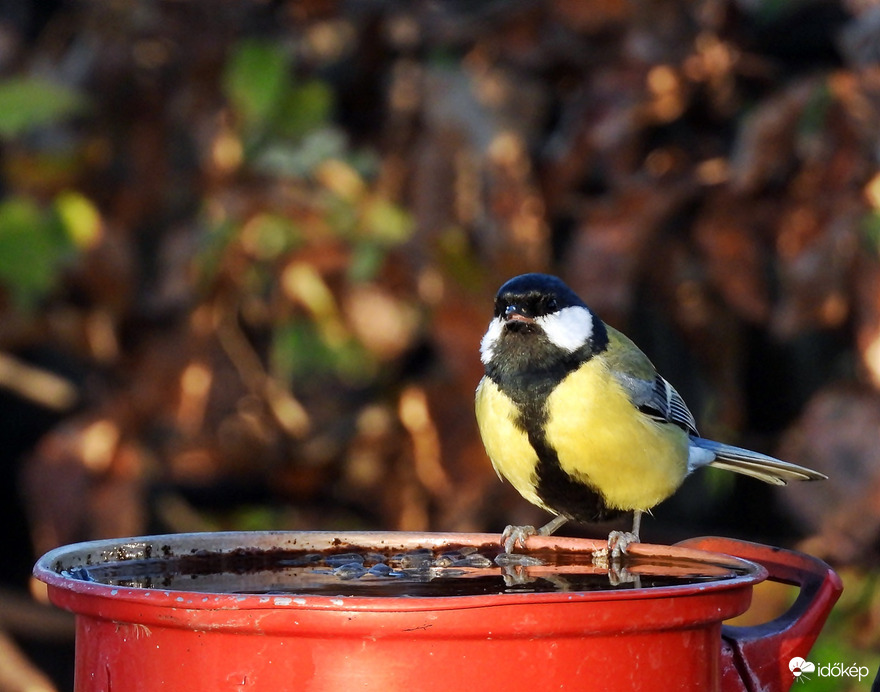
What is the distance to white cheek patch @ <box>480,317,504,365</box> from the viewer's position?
2613mm

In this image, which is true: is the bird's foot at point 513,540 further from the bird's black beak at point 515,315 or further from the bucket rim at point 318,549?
the bird's black beak at point 515,315

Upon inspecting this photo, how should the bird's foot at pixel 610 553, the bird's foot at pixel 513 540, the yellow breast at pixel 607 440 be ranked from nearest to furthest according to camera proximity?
the bird's foot at pixel 610 553 < the bird's foot at pixel 513 540 < the yellow breast at pixel 607 440

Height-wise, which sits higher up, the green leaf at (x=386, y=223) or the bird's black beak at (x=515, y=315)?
the green leaf at (x=386, y=223)

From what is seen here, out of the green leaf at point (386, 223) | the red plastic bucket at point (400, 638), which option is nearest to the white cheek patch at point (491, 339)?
the green leaf at point (386, 223)

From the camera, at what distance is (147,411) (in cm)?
357

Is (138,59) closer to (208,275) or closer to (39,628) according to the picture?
(208,275)

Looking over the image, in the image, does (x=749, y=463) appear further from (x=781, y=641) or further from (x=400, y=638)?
(x=400, y=638)

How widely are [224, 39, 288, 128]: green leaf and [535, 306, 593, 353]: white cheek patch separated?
1.07 m

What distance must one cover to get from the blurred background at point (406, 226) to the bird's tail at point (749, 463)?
120 millimetres

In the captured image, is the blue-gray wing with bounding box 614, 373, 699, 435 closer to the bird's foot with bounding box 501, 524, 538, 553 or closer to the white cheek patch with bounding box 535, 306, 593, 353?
the white cheek patch with bounding box 535, 306, 593, 353

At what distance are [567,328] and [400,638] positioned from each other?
1305 mm

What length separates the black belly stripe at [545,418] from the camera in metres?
2.42

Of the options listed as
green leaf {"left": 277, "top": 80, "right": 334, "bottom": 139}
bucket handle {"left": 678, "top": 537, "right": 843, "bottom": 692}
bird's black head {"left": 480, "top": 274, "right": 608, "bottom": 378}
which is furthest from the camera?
green leaf {"left": 277, "top": 80, "right": 334, "bottom": 139}

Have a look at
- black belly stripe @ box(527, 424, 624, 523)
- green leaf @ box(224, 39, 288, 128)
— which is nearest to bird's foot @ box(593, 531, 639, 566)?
black belly stripe @ box(527, 424, 624, 523)
